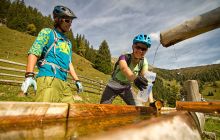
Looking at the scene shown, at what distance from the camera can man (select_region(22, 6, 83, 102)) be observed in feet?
10.3

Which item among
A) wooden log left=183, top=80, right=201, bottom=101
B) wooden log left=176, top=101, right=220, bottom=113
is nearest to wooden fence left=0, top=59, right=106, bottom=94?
wooden log left=183, top=80, right=201, bottom=101

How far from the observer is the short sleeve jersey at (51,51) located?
327 cm

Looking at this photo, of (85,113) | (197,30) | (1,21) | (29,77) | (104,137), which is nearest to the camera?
(104,137)

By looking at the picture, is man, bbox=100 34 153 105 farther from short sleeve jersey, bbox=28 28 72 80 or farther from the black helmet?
the black helmet

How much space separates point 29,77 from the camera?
3084 mm

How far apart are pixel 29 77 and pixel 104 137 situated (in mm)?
2718

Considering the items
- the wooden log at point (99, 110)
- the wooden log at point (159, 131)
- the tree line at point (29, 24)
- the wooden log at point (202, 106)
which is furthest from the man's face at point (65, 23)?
the tree line at point (29, 24)

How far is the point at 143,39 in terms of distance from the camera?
4.22m

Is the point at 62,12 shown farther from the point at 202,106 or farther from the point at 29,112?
the point at 202,106

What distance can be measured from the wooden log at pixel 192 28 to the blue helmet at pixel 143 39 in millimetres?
1904

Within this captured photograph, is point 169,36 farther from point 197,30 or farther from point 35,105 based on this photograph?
point 35,105

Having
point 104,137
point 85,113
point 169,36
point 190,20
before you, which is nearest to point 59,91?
point 85,113

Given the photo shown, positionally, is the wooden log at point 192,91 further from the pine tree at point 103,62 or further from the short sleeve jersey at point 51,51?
the pine tree at point 103,62

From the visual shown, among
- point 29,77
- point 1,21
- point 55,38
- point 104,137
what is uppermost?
point 1,21
